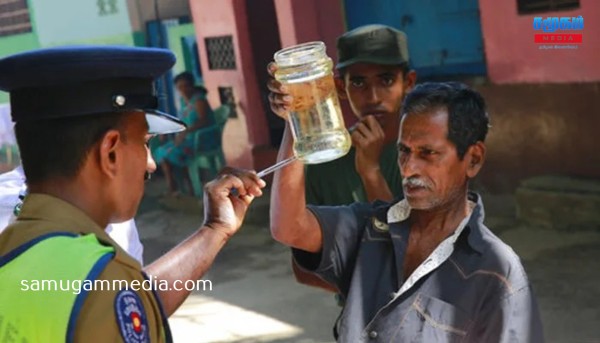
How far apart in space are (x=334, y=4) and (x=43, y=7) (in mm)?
4976

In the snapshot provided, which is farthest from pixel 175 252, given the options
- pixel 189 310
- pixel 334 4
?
pixel 334 4

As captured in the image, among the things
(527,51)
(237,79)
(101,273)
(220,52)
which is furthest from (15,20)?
(101,273)

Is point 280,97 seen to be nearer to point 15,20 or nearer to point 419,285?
point 419,285

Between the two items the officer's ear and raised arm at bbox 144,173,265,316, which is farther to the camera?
raised arm at bbox 144,173,265,316

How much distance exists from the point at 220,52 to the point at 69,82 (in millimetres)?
7747

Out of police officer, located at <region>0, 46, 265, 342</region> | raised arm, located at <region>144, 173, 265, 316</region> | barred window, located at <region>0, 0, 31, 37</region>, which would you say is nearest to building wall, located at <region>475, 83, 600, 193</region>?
raised arm, located at <region>144, 173, 265, 316</region>

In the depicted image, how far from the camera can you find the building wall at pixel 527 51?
6352 mm

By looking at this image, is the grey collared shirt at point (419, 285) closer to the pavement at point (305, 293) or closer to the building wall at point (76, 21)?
the pavement at point (305, 293)

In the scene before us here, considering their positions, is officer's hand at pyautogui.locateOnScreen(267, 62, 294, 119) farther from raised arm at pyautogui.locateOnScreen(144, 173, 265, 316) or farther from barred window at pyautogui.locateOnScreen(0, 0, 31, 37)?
barred window at pyautogui.locateOnScreen(0, 0, 31, 37)

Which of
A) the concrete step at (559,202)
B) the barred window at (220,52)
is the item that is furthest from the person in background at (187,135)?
the concrete step at (559,202)

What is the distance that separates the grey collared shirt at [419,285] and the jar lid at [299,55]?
40cm

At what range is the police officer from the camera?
160cm

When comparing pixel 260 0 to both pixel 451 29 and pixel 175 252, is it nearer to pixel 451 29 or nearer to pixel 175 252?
pixel 451 29

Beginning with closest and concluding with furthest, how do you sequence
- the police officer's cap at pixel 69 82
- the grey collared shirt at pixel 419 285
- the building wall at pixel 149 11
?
the police officer's cap at pixel 69 82 < the grey collared shirt at pixel 419 285 < the building wall at pixel 149 11
